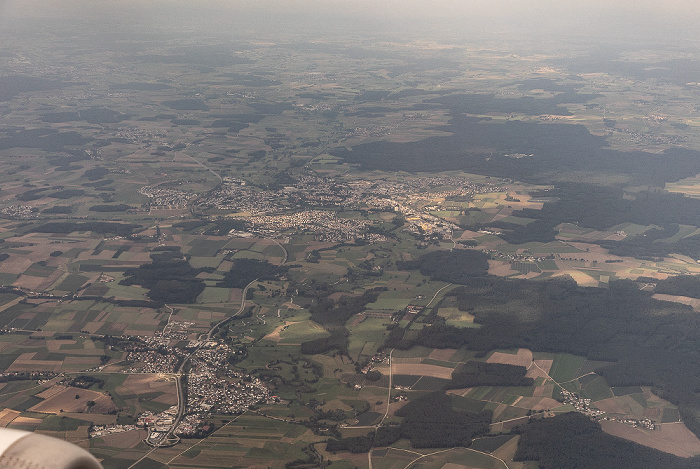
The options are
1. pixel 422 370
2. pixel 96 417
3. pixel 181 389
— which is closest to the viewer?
pixel 96 417

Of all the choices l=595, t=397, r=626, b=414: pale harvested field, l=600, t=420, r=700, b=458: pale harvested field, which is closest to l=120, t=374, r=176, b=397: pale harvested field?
l=595, t=397, r=626, b=414: pale harvested field

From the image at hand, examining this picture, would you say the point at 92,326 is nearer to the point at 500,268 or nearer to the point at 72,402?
the point at 72,402

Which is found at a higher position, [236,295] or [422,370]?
[236,295]

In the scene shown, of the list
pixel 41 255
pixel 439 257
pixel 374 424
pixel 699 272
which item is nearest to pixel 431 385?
pixel 374 424

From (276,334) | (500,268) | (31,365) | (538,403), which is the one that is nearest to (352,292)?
(276,334)

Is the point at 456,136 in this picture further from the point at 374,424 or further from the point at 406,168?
the point at 374,424

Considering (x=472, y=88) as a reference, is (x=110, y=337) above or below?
below
